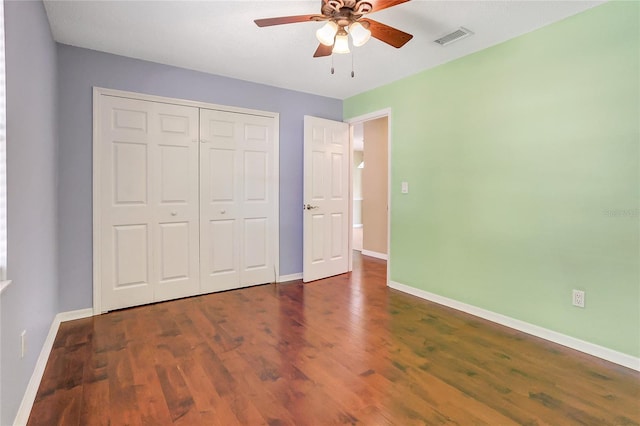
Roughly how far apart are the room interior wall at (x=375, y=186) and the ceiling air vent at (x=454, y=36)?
2.74m

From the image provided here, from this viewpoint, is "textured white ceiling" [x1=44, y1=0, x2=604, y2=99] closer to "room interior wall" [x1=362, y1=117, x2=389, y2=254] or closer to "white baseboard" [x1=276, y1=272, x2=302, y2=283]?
"room interior wall" [x1=362, y1=117, x2=389, y2=254]

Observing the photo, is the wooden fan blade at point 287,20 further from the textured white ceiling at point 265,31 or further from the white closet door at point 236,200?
the white closet door at point 236,200

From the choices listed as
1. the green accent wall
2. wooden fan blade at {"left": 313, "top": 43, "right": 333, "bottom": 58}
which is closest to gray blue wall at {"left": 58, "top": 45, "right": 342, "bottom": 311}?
wooden fan blade at {"left": 313, "top": 43, "right": 333, "bottom": 58}

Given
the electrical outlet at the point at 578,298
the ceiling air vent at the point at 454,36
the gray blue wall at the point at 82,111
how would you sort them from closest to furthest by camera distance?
the electrical outlet at the point at 578,298 → the ceiling air vent at the point at 454,36 → the gray blue wall at the point at 82,111

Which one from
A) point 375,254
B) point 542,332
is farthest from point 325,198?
point 542,332

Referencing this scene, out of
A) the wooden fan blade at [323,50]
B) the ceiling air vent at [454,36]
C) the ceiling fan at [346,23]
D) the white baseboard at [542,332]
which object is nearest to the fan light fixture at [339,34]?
the ceiling fan at [346,23]

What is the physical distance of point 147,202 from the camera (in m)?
3.32

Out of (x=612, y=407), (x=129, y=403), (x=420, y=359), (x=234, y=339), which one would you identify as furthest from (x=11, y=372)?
(x=612, y=407)

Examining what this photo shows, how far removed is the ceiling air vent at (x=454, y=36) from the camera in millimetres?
2672

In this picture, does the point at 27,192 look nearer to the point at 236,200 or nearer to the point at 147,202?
the point at 147,202

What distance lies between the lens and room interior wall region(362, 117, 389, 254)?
575 centimetres

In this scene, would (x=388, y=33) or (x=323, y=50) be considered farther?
(x=323, y=50)

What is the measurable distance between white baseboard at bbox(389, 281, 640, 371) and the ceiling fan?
7.96 ft

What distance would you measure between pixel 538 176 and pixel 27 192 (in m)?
3.45
